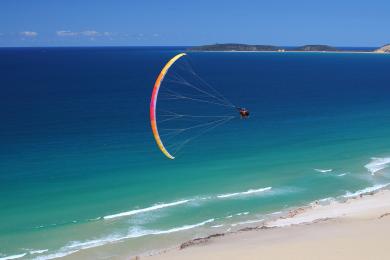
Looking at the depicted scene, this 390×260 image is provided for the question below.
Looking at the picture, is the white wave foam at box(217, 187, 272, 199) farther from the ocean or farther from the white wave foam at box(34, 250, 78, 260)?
the white wave foam at box(34, 250, 78, 260)

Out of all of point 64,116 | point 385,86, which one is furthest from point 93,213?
point 385,86

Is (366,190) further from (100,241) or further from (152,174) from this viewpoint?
(100,241)

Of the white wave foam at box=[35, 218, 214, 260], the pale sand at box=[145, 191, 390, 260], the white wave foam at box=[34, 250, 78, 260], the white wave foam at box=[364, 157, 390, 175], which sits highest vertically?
the white wave foam at box=[364, 157, 390, 175]

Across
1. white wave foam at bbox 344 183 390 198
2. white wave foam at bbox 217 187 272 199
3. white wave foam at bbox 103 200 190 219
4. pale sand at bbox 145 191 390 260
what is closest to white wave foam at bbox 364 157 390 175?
white wave foam at bbox 344 183 390 198

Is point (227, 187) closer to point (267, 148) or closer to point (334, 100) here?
point (267, 148)

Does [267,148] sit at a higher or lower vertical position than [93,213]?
higher

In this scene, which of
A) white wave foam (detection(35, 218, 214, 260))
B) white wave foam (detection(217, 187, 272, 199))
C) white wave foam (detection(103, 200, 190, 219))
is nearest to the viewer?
white wave foam (detection(35, 218, 214, 260))
